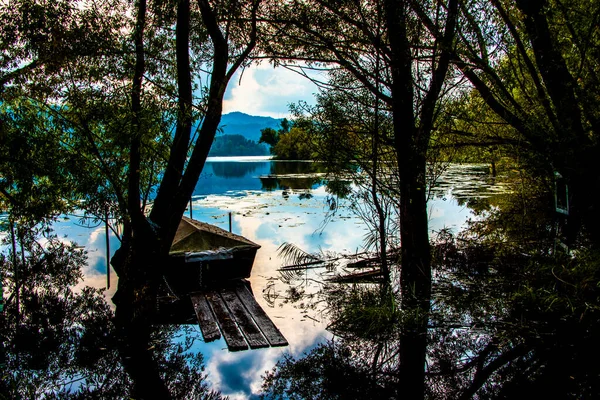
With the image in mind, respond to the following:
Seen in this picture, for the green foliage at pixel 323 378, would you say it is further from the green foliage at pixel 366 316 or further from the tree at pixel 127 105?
the tree at pixel 127 105

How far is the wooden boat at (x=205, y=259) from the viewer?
1052 cm

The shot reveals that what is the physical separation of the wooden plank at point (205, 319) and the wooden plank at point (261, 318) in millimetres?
818

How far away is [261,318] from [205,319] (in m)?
1.22

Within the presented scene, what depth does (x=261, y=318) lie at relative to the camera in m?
8.63

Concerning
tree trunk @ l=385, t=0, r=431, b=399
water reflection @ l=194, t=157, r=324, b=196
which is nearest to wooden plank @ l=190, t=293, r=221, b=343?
tree trunk @ l=385, t=0, r=431, b=399

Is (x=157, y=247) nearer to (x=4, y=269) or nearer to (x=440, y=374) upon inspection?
(x=4, y=269)

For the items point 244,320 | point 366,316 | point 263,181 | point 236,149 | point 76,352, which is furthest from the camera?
point 236,149

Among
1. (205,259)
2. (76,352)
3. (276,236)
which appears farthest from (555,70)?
(276,236)

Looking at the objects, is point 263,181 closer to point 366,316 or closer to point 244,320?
point 244,320

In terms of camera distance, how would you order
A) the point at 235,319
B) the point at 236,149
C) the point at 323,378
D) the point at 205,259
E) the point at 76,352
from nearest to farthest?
1. the point at 323,378
2. the point at 76,352
3. the point at 235,319
4. the point at 205,259
5. the point at 236,149

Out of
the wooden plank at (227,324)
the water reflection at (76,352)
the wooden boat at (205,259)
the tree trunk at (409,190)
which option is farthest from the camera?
the wooden boat at (205,259)

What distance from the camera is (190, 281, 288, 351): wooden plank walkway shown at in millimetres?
7613

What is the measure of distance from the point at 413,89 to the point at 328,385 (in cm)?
576

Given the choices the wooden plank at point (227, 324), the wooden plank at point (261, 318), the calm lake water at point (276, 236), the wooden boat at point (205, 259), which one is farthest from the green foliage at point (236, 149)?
the wooden plank at point (227, 324)
